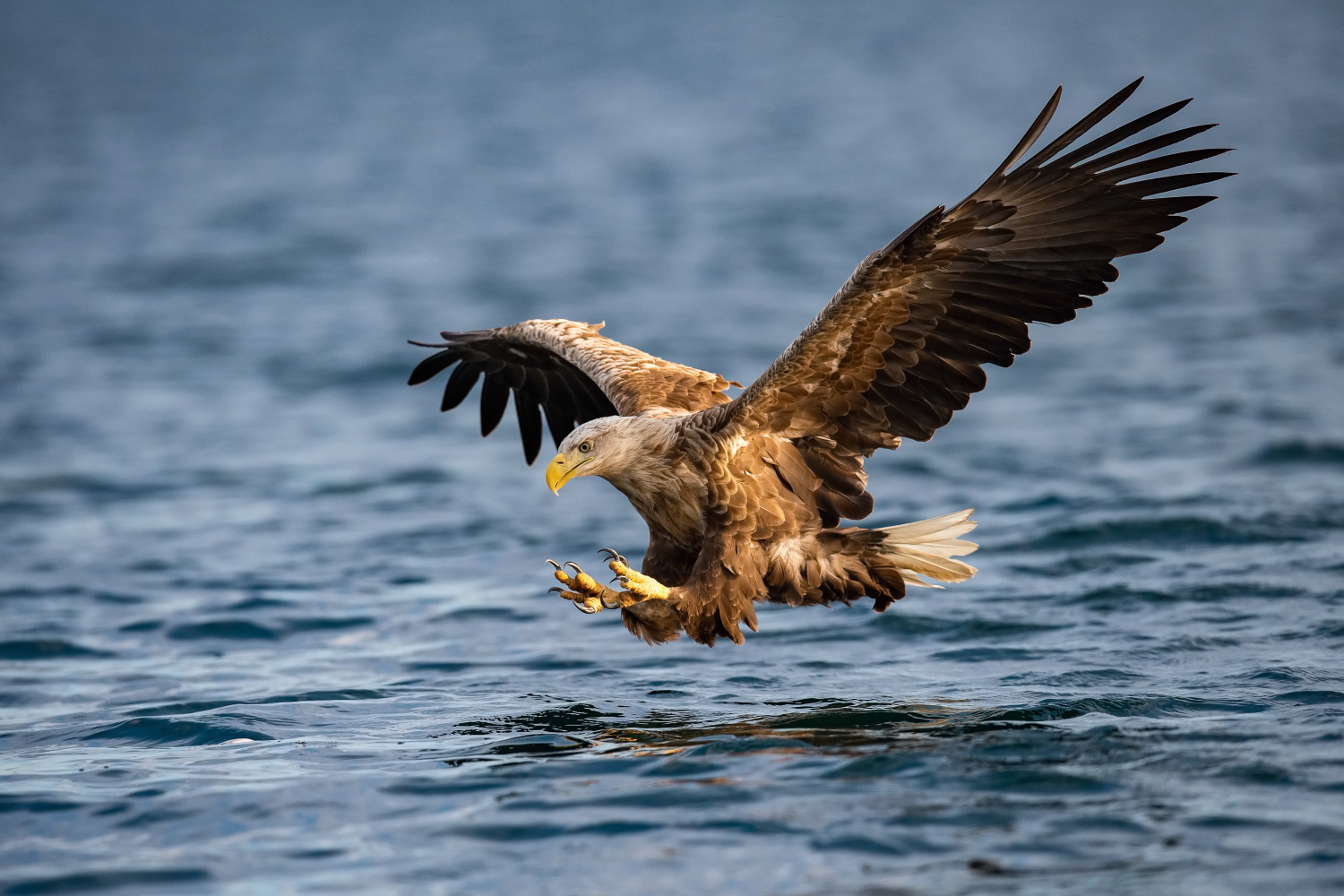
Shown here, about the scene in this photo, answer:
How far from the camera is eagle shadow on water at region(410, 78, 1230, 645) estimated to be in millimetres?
6012

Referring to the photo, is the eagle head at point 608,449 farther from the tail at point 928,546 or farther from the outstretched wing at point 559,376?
the tail at point 928,546

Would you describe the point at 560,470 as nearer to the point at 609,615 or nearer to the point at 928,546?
the point at 928,546

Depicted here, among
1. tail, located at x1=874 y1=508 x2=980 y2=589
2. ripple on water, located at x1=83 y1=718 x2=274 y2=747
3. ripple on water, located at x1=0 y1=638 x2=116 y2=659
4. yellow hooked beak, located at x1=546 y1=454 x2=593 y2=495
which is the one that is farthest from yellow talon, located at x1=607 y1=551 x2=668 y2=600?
ripple on water, located at x1=0 y1=638 x2=116 y2=659

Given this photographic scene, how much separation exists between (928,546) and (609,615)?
284 cm

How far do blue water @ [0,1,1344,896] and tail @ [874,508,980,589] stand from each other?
58 cm

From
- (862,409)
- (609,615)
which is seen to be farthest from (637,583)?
(609,615)

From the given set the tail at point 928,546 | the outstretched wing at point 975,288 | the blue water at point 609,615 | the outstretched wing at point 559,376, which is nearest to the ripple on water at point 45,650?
the blue water at point 609,615

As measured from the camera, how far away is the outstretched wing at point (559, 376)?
289 inches

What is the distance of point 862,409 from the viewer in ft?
21.3

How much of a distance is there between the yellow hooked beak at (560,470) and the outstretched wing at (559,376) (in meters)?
0.88

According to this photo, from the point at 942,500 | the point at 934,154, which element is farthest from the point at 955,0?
the point at 942,500

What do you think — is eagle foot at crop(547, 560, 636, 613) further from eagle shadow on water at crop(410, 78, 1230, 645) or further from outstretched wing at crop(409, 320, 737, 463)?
outstretched wing at crop(409, 320, 737, 463)

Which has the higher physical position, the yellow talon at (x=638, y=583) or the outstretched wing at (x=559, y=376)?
the outstretched wing at (x=559, y=376)

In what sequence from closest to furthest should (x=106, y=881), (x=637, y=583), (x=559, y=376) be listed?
(x=106, y=881), (x=637, y=583), (x=559, y=376)
